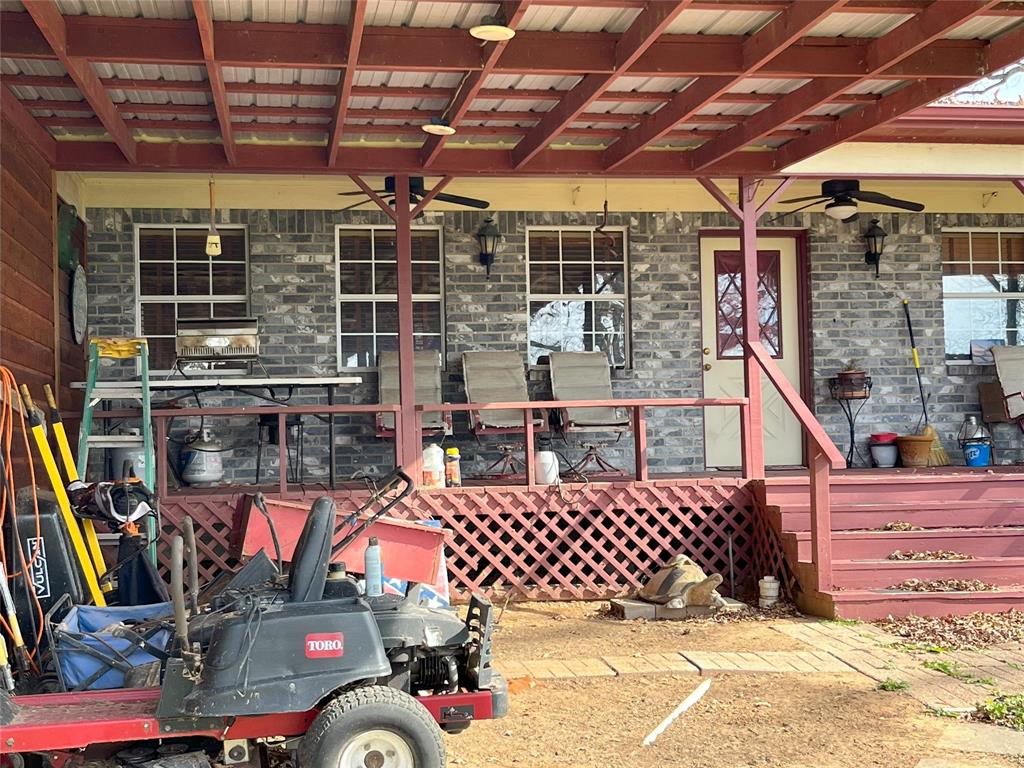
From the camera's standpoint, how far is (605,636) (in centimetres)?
697

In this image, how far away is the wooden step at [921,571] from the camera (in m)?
7.41

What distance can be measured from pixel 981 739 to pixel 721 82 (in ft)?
13.0

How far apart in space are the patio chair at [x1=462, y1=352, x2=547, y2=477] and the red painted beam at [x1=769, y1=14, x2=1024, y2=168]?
9.50ft

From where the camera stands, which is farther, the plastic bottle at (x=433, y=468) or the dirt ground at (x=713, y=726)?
the plastic bottle at (x=433, y=468)

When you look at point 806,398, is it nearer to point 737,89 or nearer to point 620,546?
point 620,546

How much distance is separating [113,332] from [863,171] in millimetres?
6319

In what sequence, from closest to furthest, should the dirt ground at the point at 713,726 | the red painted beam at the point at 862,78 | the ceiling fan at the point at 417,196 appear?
the dirt ground at the point at 713,726 < the red painted beam at the point at 862,78 < the ceiling fan at the point at 417,196

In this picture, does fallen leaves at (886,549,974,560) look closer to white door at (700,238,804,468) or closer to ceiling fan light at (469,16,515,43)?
white door at (700,238,804,468)

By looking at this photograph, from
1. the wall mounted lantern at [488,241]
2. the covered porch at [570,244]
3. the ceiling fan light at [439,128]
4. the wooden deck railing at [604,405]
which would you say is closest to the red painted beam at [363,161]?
the covered porch at [570,244]

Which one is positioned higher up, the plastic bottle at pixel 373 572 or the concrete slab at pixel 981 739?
the plastic bottle at pixel 373 572

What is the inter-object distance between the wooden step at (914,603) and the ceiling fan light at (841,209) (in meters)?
3.86

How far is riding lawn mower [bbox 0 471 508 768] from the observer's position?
357 cm

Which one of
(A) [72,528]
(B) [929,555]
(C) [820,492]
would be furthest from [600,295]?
(A) [72,528]

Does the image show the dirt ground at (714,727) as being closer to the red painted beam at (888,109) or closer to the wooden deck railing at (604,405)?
the wooden deck railing at (604,405)
